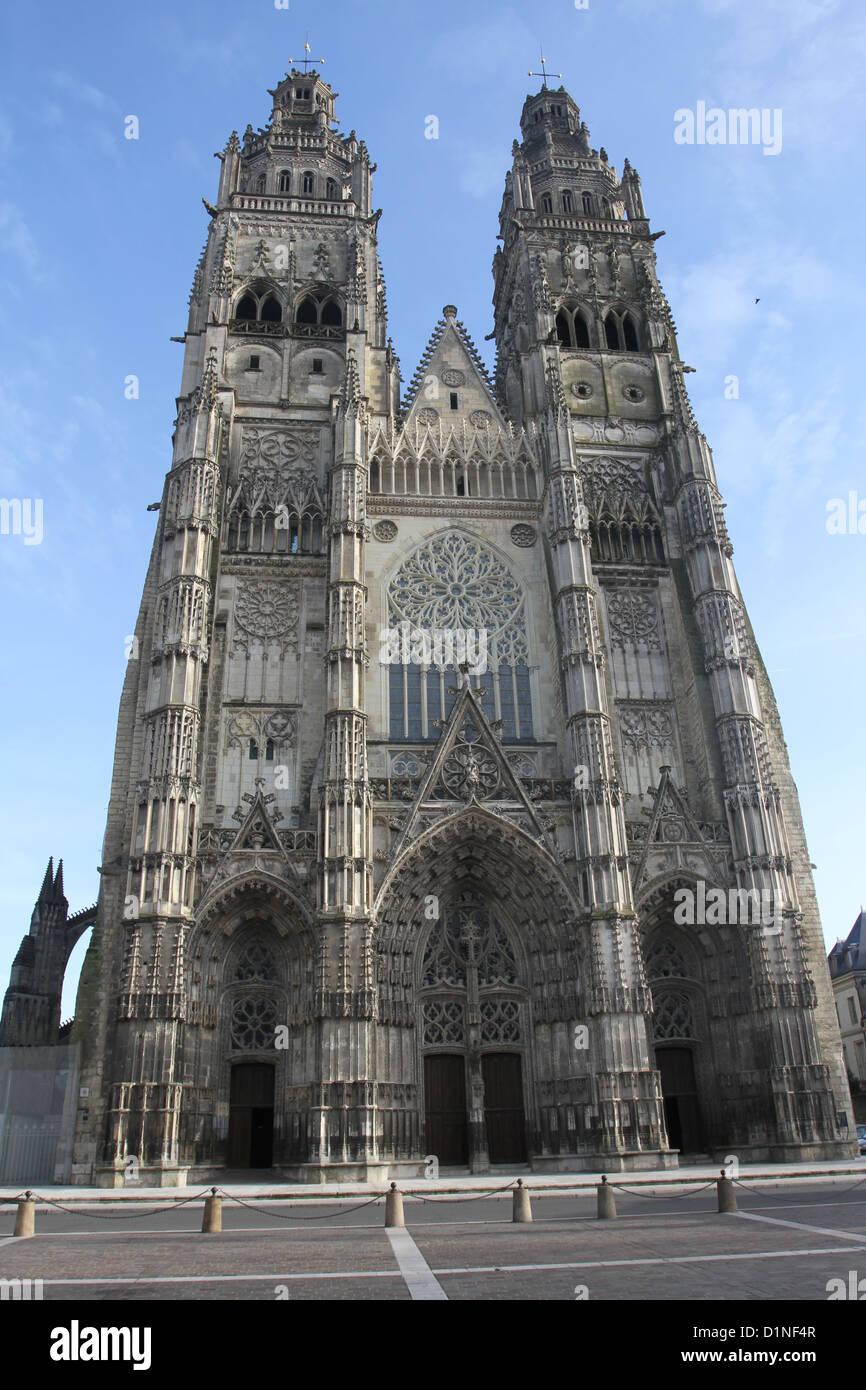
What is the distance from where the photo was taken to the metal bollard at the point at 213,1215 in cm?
1213

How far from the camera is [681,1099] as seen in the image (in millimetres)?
24812

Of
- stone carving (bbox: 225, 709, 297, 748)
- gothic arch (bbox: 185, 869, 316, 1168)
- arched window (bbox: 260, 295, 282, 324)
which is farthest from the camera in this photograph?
arched window (bbox: 260, 295, 282, 324)

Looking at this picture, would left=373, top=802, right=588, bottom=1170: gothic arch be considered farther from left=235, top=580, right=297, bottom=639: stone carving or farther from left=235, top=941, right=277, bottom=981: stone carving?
left=235, top=580, right=297, bottom=639: stone carving

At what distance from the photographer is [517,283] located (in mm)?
38375

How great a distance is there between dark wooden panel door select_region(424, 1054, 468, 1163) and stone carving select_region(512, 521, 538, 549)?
15.7m

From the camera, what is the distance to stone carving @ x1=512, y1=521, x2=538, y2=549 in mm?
31344

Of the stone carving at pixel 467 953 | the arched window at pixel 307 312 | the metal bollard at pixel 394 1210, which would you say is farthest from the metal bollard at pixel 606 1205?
the arched window at pixel 307 312

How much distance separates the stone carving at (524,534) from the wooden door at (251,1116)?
1727 cm

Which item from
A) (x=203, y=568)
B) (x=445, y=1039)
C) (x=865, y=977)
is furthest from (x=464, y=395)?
(x=865, y=977)

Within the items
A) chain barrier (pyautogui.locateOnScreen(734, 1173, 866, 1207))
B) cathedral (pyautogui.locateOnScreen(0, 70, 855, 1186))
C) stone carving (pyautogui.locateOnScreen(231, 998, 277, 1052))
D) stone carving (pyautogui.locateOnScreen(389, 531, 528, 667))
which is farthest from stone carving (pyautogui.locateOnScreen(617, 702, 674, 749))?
chain barrier (pyautogui.locateOnScreen(734, 1173, 866, 1207))

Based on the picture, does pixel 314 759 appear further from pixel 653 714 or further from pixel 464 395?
pixel 464 395

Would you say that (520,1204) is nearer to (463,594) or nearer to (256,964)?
(256,964)

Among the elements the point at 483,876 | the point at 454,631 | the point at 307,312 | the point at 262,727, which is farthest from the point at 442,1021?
the point at 307,312

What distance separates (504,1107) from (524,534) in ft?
55.9
